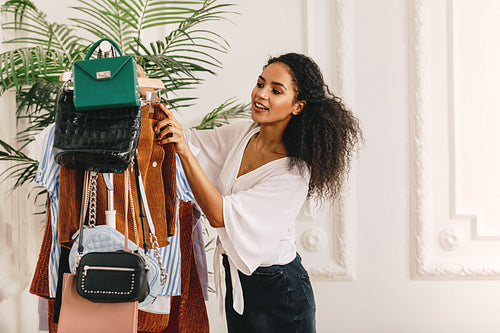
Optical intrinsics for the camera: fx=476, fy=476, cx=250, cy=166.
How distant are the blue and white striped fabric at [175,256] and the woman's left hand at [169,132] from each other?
0.14 meters

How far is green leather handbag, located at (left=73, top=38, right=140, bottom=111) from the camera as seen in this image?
106 cm

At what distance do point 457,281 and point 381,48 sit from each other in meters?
1.49

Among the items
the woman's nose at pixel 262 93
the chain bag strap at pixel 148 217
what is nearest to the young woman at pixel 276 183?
the woman's nose at pixel 262 93

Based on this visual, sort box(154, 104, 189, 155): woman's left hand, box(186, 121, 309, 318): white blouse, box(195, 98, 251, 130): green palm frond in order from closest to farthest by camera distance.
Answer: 1. box(154, 104, 189, 155): woman's left hand
2. box(186, 121, 309, 318): white blouse
3. box(195, 98, 251, 130): green palm frond

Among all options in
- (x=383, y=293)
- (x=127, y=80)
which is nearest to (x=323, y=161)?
(x=127, y=80)

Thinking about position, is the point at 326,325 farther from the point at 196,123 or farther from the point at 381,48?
the point at 381,48

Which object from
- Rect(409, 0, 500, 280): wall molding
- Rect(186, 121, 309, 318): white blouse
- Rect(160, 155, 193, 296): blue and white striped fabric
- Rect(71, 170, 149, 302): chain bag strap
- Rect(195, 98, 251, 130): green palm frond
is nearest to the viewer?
Rect(71, 170, 149, 302): chain bag strap

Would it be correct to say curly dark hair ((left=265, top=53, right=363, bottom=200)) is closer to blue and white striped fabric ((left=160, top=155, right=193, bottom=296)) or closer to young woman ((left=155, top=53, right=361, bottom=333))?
young woman ((left=155, top=53, right=361, bottom=333))

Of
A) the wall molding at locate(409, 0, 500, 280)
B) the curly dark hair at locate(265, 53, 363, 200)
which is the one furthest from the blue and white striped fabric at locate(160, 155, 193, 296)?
the wall molding at locate(409, 0, 500, 280)

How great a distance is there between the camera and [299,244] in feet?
9.66

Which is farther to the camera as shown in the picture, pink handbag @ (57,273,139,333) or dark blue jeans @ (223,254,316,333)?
dark blue jeans @ (223,254,316,333)

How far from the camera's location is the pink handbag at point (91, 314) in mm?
1148

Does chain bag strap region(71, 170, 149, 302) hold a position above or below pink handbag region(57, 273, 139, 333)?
above

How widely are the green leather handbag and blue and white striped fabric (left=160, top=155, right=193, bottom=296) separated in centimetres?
42
